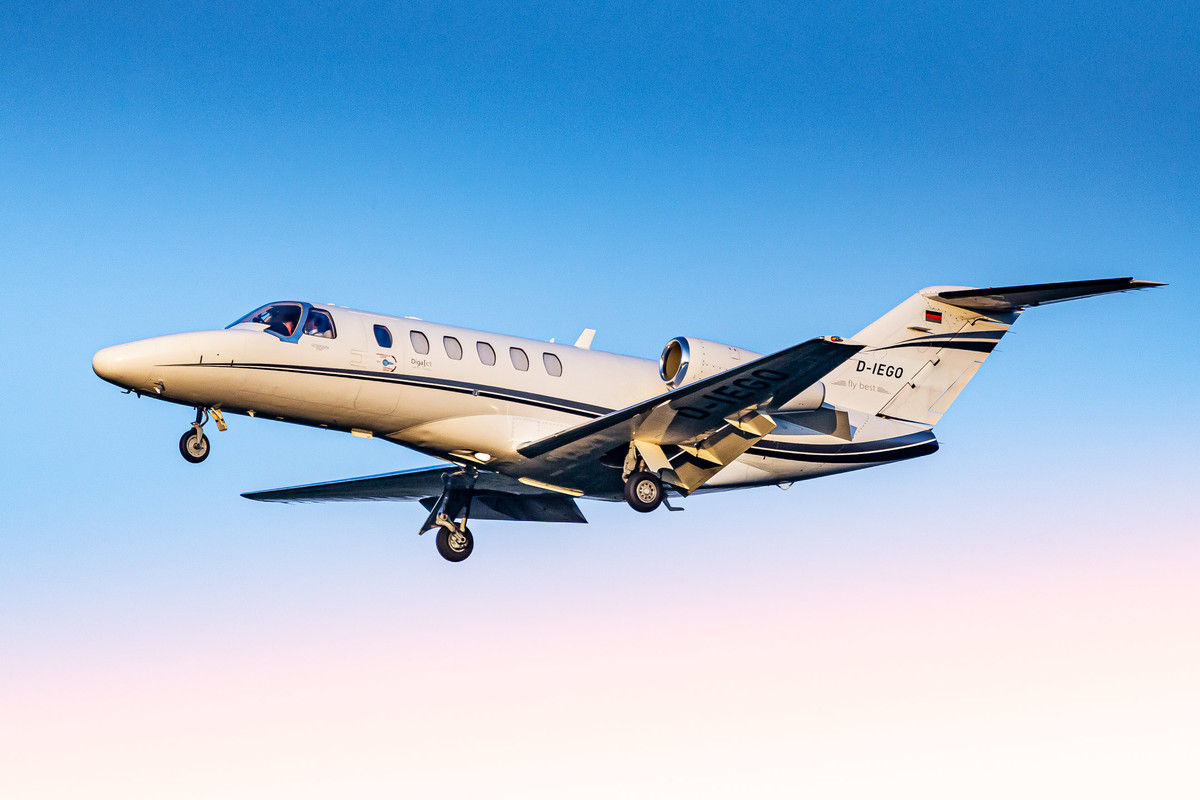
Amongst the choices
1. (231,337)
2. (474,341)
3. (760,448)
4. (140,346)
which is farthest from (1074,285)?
(140,346)

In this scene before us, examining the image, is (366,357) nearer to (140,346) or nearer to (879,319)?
(140,346)

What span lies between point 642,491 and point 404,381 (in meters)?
4.05

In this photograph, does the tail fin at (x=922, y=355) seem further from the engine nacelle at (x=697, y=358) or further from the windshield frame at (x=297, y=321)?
the windshield frame at (x=297, y=321)

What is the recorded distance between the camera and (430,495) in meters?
22.3

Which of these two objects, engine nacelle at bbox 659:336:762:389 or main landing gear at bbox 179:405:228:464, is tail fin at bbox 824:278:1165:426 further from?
main landing gear at bbox 179:405:228:464

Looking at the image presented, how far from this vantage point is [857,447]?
20.8 meters

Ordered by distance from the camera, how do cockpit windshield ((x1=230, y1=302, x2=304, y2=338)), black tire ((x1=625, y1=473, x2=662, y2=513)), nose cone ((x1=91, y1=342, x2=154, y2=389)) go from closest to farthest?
nose cone ((x1=91, y1=342, x2=154, y2=389)) → cockpit windshield ((x1=230, y1=302, x2=304, y2=338)) → black tire ((x1=625, y1=473, x2=662, y2=513))

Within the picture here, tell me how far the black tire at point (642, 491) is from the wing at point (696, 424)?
0.24m

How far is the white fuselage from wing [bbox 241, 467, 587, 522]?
2143 millimetres

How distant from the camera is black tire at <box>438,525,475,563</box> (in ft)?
69.4

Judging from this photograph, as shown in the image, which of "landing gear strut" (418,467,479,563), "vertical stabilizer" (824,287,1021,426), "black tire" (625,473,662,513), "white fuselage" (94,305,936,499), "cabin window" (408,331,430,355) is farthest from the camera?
Result: "vertical stabilizer" (824,287,1021,426)

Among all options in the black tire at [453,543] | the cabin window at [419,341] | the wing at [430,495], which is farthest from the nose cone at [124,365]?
the black tire at [453,543]

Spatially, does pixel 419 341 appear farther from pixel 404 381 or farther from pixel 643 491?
pixel 643 491

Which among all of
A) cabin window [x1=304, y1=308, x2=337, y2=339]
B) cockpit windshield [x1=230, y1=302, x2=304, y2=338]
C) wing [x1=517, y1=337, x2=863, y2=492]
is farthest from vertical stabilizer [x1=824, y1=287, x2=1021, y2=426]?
cockpit windshield [x1=230, y1=302, x2=304, y2=338]
